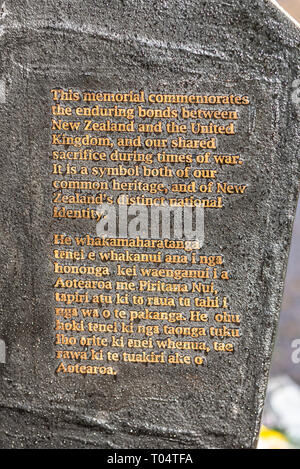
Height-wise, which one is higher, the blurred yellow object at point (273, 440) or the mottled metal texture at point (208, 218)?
the mottled metal texture at point (208, 218)

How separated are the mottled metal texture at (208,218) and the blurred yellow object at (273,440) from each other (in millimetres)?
535

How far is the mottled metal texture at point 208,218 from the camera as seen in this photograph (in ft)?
3.73

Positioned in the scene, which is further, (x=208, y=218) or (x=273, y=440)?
(x=273, y=440)

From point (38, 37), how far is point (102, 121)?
24 cm

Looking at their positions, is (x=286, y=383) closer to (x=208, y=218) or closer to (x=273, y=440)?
(x=273, y=440)

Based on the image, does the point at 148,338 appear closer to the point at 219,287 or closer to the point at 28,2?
the point at 219,287

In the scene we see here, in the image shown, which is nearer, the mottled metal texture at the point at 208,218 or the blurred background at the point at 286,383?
the mottled metal texture at the point at 208,218

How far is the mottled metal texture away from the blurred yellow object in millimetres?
535

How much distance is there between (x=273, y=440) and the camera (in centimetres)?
175

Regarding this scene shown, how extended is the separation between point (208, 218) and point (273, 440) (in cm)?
96

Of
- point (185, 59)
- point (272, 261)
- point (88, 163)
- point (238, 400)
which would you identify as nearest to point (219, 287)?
point (272, 261)

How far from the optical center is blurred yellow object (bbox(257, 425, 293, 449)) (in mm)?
1716

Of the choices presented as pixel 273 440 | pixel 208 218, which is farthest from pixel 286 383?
pixel 208 218

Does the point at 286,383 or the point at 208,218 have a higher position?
the point at 208,218
